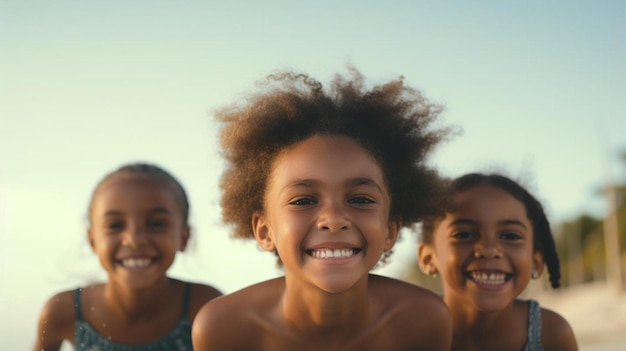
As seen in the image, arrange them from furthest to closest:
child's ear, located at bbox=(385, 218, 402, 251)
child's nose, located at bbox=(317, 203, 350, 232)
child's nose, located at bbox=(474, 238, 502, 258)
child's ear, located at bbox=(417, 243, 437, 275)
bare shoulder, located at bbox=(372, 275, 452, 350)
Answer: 1. child's ear, located at bbox=(417, 243, 437, 275)
2. child's nose, located at bbox=(474, 238, 502, 258)
3. child's ear, located at bbox=(385, 218, 402, 251)
4. bare shoulder, located at bbox=(372, 275, 452, 350)
5. child's nose, located at bbox=(317, 203, 350, 232)

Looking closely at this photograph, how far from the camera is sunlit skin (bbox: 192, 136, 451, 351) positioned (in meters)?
3.54

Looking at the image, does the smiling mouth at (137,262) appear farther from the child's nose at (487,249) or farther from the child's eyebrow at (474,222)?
the child's nose at (487,249)

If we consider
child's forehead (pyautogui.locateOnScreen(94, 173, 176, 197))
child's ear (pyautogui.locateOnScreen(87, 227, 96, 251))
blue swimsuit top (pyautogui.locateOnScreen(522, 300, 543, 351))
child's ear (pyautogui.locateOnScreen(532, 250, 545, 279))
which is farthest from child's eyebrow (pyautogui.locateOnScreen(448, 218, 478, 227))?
child's ear (pyautogui.locateOnScreen(87, 227, 96, 251))

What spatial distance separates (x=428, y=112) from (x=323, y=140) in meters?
0.90

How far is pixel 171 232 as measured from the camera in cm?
491

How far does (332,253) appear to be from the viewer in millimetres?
3533

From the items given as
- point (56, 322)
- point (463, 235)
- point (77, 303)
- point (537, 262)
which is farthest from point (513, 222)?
point (56, 322)

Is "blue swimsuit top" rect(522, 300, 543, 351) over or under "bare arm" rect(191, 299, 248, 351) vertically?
over

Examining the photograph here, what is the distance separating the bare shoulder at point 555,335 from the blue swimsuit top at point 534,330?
0.04 meters

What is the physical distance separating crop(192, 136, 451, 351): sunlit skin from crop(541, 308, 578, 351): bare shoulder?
1192mm

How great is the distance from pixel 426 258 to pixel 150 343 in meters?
1.96

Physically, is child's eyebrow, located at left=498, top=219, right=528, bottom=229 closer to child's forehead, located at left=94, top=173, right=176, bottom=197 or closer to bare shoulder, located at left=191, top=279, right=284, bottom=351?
bare shoulder, located at left=191, top=279, right=284, bottom=351

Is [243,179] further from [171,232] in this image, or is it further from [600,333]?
[600,333]

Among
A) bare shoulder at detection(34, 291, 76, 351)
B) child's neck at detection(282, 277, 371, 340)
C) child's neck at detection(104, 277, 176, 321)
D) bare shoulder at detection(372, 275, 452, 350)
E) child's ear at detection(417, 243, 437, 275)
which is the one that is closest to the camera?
child's neck at detection(282, 277, 371, 340)
